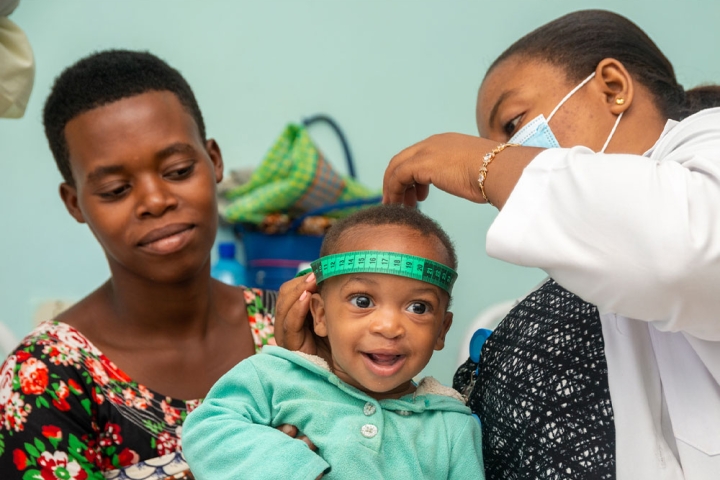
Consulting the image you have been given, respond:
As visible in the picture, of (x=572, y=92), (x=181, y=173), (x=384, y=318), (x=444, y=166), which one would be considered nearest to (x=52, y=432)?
(x=181, y=173)

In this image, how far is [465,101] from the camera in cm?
344

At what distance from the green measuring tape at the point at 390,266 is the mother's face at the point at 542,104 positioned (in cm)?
47

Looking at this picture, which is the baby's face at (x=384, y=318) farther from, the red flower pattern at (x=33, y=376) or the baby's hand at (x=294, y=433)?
the red flower pattern at (x=33, y=376)

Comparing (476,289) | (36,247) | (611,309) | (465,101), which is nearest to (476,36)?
(465,101)

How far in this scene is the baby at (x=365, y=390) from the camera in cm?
125

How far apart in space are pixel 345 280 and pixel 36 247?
231 cm

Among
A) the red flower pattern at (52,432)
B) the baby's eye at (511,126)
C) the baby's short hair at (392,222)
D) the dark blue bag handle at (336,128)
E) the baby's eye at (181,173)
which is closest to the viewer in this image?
the baby's short hair at (392,222)

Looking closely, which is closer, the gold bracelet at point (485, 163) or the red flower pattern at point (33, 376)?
the gold bracelet at point (485, 163)

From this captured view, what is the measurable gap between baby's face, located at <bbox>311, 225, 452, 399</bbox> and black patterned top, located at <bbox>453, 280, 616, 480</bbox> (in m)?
0.16

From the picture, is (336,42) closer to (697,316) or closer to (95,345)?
(95,345)

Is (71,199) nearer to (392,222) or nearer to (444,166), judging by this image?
(392,222)

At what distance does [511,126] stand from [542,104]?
0.31 ft

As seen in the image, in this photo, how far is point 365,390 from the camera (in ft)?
4.61

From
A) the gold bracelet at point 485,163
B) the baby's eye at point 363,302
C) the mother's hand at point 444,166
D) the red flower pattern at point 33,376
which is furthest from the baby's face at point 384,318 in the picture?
the red flower pattern at point 33,376
